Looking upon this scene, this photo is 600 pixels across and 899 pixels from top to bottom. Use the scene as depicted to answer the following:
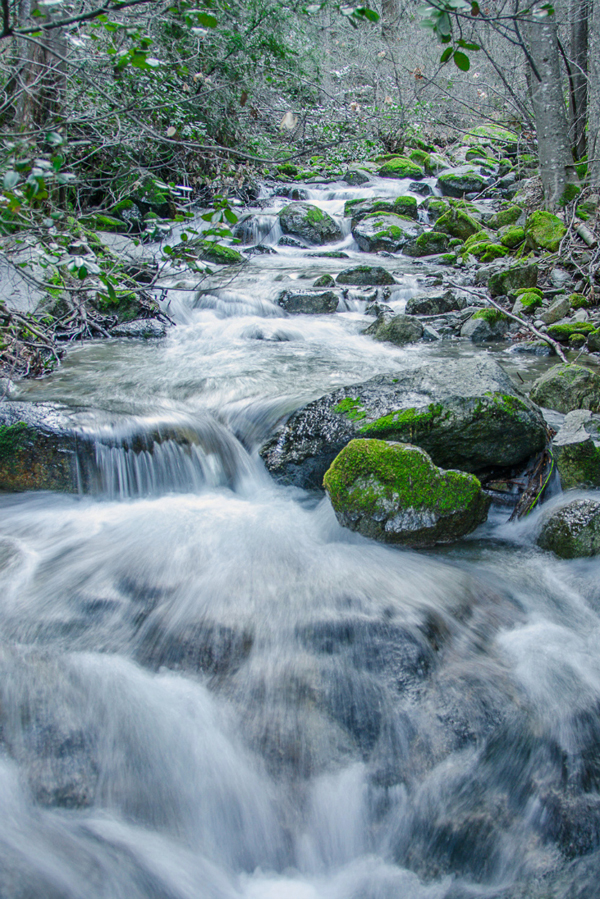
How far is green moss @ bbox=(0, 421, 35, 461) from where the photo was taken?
428 centimetres

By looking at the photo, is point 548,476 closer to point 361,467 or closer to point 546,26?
point 361,467

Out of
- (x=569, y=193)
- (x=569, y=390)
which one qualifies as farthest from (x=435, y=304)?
(x=569, y=390)

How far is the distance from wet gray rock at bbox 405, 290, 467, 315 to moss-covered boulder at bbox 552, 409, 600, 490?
5.19m

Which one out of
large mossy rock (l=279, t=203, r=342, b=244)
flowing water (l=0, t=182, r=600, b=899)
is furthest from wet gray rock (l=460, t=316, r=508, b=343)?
large mossy rock (l=279, t=203, r=342, b=244)

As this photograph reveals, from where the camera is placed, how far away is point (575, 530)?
3.50 meters

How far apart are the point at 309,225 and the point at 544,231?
6713 millimetres

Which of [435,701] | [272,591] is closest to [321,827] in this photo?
[435,701]

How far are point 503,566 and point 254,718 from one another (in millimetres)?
1917

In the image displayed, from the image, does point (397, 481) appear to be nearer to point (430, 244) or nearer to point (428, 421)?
point (428, 421)

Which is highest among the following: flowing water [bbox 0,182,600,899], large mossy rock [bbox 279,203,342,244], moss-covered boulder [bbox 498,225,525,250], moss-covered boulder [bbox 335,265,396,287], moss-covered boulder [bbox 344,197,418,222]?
moss-covered boulder [bbox 344,197,418,222]

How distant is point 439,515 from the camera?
12.0ft

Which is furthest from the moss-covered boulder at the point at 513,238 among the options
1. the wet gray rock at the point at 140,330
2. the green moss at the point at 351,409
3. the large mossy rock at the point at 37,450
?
the large mossy rock at the point at 37,450

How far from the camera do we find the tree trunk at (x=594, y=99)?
27.3 feet

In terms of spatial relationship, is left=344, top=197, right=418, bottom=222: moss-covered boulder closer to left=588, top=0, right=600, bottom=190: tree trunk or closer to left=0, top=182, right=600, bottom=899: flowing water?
left=588, top=0, right=600, bottom=190: tree trunk
